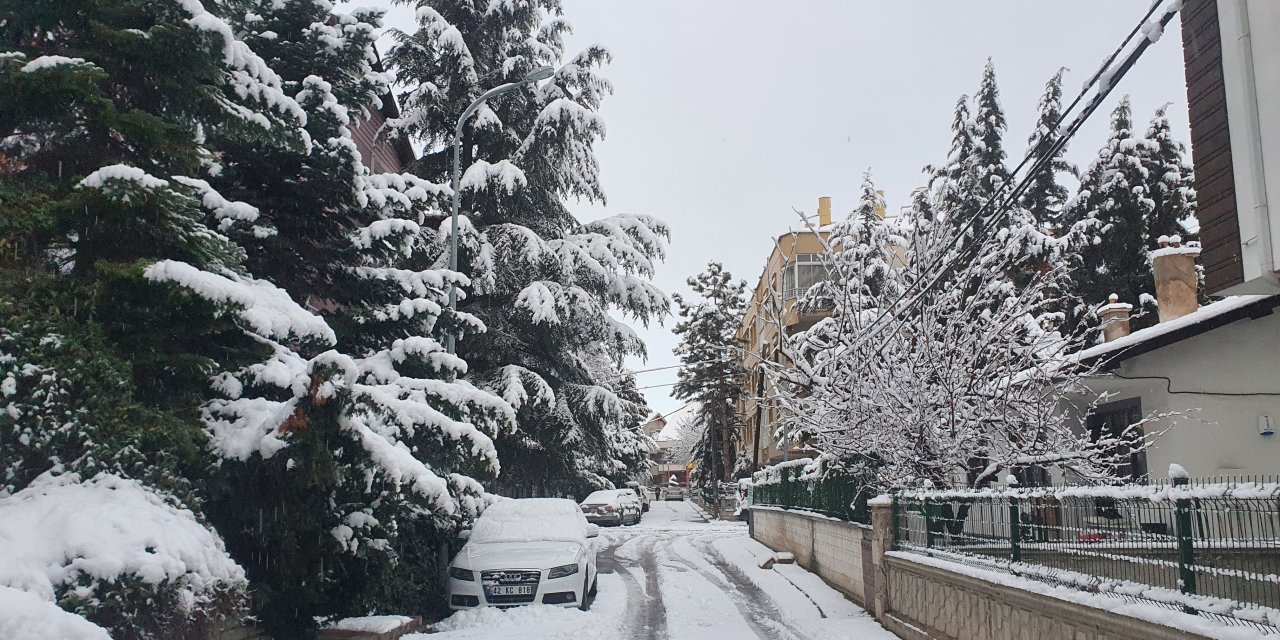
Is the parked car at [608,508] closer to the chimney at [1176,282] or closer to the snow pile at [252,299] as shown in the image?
the chimney at [1176,282]

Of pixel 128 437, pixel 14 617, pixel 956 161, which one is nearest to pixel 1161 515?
pixel 14 617

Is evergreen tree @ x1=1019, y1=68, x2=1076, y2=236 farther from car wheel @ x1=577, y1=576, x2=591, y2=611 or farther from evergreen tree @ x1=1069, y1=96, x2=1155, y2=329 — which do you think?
car wheel @ x1=577, y1=576, x2=591, y2=611

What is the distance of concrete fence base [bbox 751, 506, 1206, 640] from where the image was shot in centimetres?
606

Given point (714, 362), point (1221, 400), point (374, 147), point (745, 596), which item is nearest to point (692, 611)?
point (745, 596)

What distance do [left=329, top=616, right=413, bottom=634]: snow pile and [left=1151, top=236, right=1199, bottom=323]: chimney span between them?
14261mm

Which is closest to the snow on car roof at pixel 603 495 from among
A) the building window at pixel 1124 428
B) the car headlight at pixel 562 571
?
the building window at pixel 1124 428

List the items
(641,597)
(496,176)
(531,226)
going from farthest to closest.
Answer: (531,226) < (496,176) < (641,597)

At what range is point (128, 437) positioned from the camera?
6.66m

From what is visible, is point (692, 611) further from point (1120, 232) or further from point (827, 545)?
point (1120, 232)

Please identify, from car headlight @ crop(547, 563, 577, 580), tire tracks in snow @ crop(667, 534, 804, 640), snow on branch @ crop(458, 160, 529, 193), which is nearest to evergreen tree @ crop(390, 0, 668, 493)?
snow on branch @ crop(458, 160, 529, 193)

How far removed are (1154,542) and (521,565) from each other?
7.65 metres

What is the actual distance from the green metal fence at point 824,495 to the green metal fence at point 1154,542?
5027 mm

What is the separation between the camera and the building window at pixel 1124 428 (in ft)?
47.5

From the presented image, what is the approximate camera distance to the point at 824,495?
A: 16.3 m
